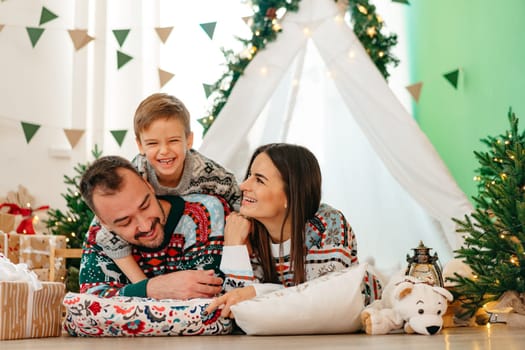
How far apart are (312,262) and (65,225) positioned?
2.04 meters

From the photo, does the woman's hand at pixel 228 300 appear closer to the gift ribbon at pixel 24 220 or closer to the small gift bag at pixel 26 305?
the small gift bag at pixel 26 305

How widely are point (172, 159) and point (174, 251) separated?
0.35 metres

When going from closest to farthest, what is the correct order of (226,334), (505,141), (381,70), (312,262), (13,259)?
1. (226,334)
2. (312,262)
3. (505,141)
4. (13,259)
5. (381,70)

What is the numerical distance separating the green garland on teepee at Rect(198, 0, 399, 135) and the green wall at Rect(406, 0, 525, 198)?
0.62 m

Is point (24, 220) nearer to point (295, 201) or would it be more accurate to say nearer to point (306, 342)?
point (295, 201)

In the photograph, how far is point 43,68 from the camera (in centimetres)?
474

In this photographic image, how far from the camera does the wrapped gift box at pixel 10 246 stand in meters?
3.21

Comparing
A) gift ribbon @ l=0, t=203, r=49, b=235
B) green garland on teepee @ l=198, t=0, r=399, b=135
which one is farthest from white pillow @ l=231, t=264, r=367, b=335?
gift ribbon @ l=0, t=203, r=49, b=235

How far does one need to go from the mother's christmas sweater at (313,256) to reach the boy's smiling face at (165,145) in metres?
0.43

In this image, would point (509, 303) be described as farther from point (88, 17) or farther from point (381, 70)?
point (88, 17)

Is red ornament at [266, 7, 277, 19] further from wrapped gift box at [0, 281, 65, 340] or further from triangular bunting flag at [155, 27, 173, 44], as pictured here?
wrapped gift box at [0, 281, 65, 340]

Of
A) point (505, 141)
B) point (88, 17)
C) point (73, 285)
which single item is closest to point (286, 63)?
point (505, 141)

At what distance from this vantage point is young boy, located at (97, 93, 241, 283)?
2396mm

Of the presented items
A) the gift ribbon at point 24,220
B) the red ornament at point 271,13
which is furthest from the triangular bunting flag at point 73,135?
the red ornament at point 271,13
